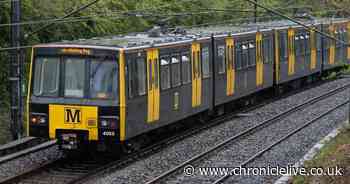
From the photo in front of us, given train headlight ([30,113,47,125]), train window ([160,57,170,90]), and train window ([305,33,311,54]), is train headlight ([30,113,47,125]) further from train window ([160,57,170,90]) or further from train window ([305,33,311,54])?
train window ([305,33,311,54])

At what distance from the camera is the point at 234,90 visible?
2478cm

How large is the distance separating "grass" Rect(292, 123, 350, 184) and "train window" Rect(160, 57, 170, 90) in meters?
4.10

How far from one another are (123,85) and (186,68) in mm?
4231

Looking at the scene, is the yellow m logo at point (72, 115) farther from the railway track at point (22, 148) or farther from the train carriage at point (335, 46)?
the train carriage at point (335, 46)

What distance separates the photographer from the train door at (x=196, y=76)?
2084 cm

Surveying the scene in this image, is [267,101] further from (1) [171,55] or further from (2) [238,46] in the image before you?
(1) [171,55]

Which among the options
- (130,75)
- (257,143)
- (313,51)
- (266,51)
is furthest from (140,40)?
(313,51)

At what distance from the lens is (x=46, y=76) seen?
1677 cm

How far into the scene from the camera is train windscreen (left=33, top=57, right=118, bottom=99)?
16.3 metres

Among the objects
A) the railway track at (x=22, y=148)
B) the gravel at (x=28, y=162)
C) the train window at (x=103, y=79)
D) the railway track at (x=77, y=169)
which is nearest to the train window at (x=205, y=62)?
the railway track at (x=77, y=169)

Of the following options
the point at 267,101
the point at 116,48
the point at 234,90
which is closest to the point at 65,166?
the point at 116,48

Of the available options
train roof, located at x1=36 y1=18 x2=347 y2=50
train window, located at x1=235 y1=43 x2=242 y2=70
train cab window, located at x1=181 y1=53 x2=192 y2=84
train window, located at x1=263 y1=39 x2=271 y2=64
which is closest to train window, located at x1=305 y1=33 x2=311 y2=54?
train window, located at x1=263 y1=39 x2=271 y2=64

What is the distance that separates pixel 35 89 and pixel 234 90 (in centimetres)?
929

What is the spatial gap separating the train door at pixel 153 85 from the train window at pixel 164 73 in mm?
295
